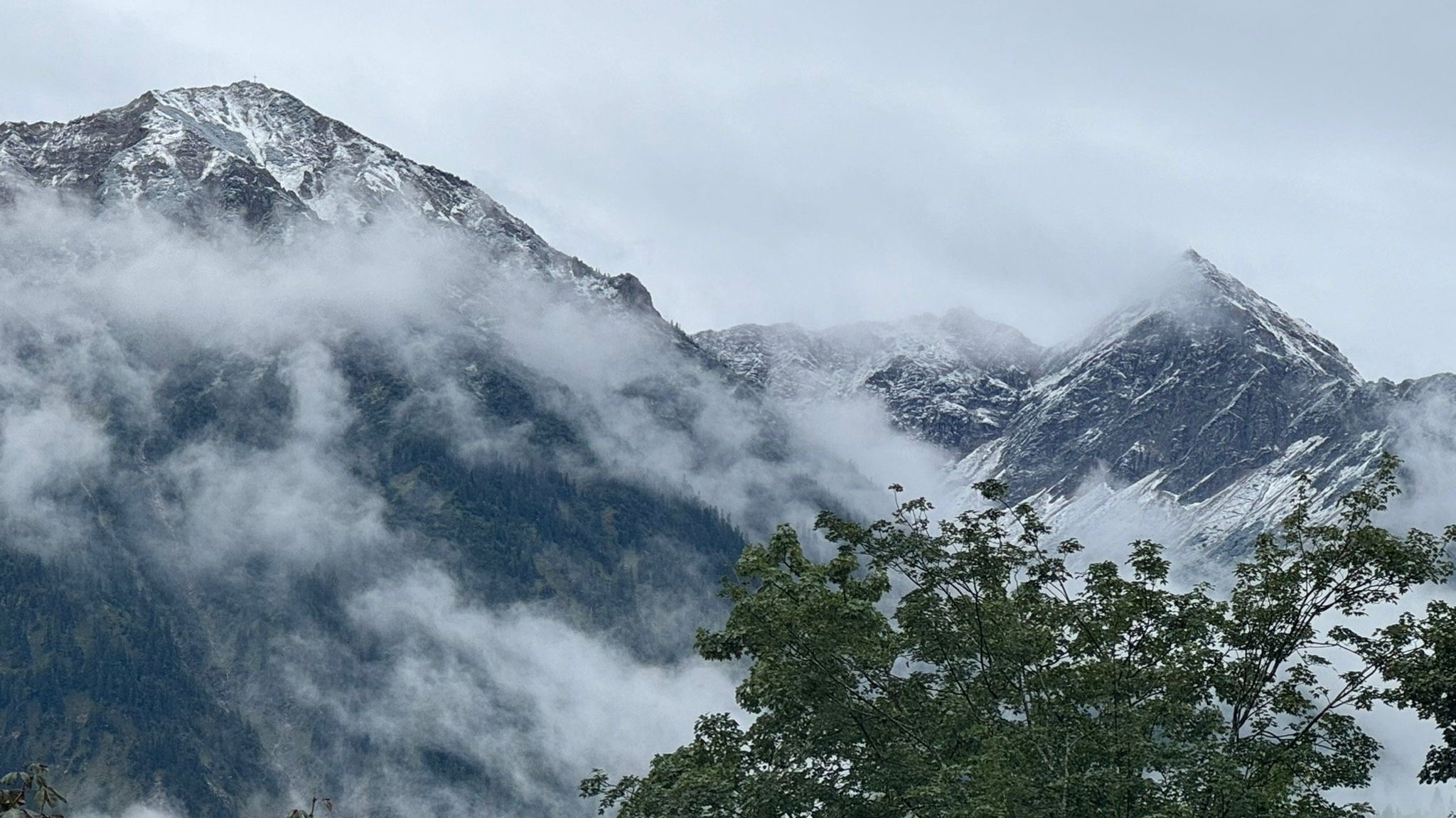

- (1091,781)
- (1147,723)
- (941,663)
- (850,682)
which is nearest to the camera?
(1091,781)

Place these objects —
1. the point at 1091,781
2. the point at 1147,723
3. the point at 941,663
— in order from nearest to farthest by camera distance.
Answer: the point at 1091,781, the point at 1147,723, the point at 941,663

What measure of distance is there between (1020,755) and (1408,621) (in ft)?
31.8

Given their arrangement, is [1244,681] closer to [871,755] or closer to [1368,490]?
[1368,490]

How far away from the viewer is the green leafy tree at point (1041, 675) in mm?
33781

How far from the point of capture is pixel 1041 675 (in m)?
38.5

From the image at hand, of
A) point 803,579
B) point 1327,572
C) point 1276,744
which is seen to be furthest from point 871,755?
point 1327,572

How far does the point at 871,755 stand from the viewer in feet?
131

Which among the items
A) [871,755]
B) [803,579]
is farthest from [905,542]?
[871,755]

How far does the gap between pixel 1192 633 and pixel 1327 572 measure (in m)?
3.63

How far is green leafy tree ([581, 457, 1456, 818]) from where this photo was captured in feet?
111

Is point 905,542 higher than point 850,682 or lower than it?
higher

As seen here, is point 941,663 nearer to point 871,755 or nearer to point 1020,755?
point 871,755

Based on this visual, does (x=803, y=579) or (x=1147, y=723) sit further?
(x=803, y=579)

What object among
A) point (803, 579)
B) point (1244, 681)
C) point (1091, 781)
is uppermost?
point (803, 579)
